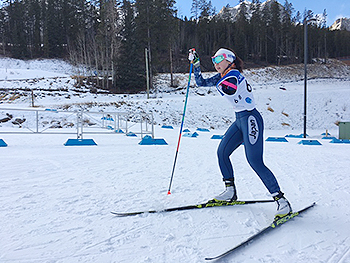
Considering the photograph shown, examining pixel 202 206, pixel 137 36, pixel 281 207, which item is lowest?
pixel 202 206

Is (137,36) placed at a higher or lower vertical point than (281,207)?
higher

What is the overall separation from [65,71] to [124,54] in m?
14.6

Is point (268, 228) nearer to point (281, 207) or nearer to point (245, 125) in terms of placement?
point (281, 207)

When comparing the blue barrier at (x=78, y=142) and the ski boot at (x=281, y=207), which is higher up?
the ski boot at (x=281, y=207)

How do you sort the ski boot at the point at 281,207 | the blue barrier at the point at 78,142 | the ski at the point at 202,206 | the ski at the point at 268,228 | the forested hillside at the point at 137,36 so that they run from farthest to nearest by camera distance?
1. the forested hillside at the point at 137,36
2. the blue barrier at the point at 78,142
3. the ski at the point at 202,206
4. the ski boot at the point at 281,207
5. the ski at the point at 268,228

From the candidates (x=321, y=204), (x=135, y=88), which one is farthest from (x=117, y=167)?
(x=135, y=88)

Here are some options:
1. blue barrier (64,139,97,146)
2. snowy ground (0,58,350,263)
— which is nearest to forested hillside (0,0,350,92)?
blue barrier (64,139,97,146)

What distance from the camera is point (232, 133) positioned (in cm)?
271

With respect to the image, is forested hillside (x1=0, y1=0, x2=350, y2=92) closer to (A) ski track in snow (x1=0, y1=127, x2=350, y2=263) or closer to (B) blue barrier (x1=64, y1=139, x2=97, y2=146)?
(B) blue barrier (x1=64, y1=139, x2=97, y2=146)

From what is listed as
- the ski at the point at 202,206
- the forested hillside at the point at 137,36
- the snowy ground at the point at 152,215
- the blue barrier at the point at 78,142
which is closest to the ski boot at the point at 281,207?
the snowy ground at the point at 152,215

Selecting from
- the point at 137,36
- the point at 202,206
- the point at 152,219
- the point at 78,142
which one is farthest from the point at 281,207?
the point at 137,36

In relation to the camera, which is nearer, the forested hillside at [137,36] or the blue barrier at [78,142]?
the blue barrier at [78,142]

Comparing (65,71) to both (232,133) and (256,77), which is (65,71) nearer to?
(256,77)

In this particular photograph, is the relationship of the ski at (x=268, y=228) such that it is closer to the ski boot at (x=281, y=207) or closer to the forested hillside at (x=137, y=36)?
the ski boot at (x=281, y=207)
